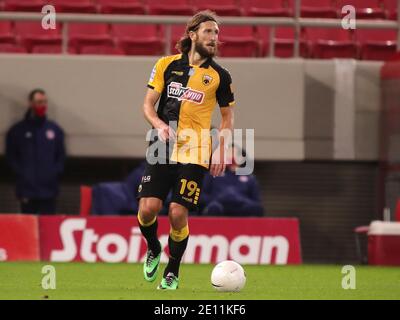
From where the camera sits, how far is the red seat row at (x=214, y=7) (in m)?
16.4

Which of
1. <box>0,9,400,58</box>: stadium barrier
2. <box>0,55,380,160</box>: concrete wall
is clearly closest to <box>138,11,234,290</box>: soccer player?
<box>0,9,400,58</box>: stadium barrier

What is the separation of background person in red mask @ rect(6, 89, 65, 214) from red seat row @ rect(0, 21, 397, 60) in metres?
1.21

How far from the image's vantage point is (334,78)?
16.1 m

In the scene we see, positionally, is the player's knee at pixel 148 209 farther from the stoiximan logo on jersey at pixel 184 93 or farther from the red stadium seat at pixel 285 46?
the red stadium seat at pixel 285 46

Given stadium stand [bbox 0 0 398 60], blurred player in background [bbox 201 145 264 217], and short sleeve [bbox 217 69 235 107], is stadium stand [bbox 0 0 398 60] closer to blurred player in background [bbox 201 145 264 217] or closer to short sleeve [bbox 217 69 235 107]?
blurred player in background [bbox 201 145 264 217]

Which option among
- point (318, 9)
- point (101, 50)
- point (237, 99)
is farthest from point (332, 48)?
point (101, 50)

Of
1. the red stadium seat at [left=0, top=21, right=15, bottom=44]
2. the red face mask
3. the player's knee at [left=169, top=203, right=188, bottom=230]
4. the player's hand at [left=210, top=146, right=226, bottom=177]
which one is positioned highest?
the red stadium seat at [left=0, top=21, right=15, bottom=44]

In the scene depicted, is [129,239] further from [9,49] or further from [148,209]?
[148,209]

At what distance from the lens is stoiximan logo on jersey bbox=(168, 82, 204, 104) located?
353 inches
